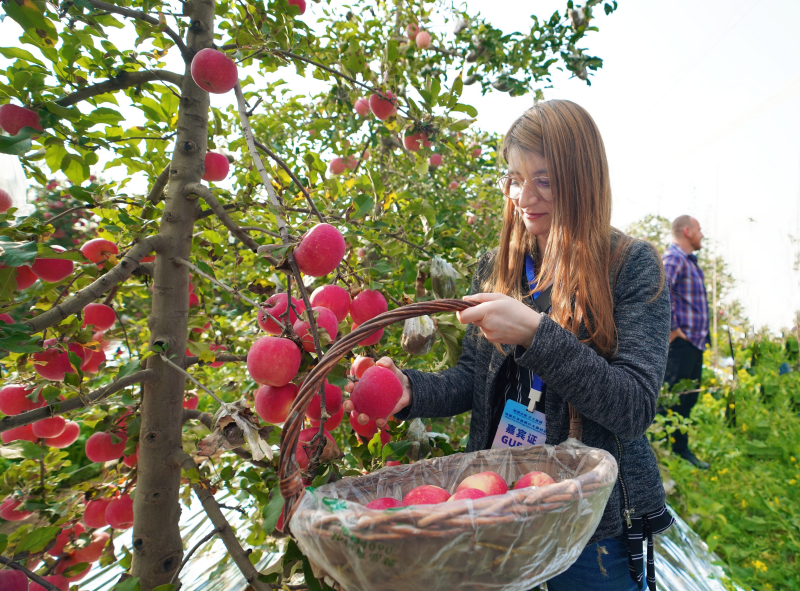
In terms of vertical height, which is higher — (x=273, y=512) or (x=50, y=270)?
(x=50, y=270)

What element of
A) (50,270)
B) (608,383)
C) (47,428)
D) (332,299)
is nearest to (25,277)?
(50,270)

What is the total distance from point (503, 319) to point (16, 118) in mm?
967

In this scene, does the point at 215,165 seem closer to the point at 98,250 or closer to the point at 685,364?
the point at 98,250

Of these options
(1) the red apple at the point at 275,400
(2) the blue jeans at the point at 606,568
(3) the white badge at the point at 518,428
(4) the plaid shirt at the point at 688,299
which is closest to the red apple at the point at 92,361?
(1) the red apple at the point at 275,400

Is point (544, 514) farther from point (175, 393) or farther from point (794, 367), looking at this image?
point (794, 367)

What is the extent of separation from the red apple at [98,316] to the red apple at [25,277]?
0.58 ft

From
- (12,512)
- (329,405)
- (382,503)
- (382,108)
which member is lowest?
(12,512)

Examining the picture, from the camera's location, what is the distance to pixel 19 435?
1.14 metres

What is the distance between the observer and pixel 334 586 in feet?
2.05

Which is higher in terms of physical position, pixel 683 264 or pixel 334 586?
pixel 683 264

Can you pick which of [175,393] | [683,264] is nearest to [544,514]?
[175,393]

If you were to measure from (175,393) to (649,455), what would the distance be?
3.43 ft

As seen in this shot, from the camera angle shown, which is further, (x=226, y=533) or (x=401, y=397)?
(x=401, y=397)

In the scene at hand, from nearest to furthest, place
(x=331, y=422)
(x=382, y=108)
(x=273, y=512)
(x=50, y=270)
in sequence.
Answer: (x=273, y=512) < (x=331, y=422) < (x=50, y=270) < (x=382, y=108)
